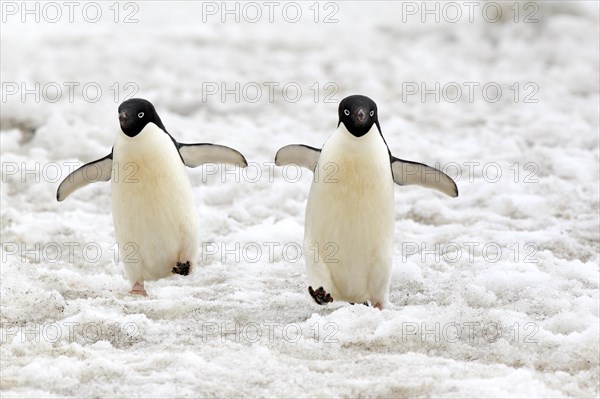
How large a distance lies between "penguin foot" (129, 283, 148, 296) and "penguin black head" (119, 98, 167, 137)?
82cm

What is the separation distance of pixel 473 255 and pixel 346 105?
1.52 m

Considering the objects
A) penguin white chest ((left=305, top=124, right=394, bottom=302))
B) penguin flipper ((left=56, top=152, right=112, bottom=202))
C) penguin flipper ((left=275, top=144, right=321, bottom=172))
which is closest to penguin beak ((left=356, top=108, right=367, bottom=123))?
penguin white chest ((left=305, top=124, right=394, bottom=302))

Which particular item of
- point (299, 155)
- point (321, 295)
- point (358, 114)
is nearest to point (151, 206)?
point (299, 155)

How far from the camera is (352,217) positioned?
4.41 m

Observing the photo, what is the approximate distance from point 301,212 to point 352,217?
6.44 ft

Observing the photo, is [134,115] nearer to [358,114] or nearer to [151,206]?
[151,206]

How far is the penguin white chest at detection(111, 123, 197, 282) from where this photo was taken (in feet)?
15.4

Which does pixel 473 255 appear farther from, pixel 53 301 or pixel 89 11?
pixel 89 11

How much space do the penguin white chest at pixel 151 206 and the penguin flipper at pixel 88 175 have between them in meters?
0.15

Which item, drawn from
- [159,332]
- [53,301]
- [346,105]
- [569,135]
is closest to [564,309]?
[346,105]

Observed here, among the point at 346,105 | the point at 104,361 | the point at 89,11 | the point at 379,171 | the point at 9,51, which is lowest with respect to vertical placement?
the point at 104,361

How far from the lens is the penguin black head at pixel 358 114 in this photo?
4223 millimetres

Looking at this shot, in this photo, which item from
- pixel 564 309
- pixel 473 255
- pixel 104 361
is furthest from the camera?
pixel 473 255

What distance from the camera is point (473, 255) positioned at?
17.5 feet
